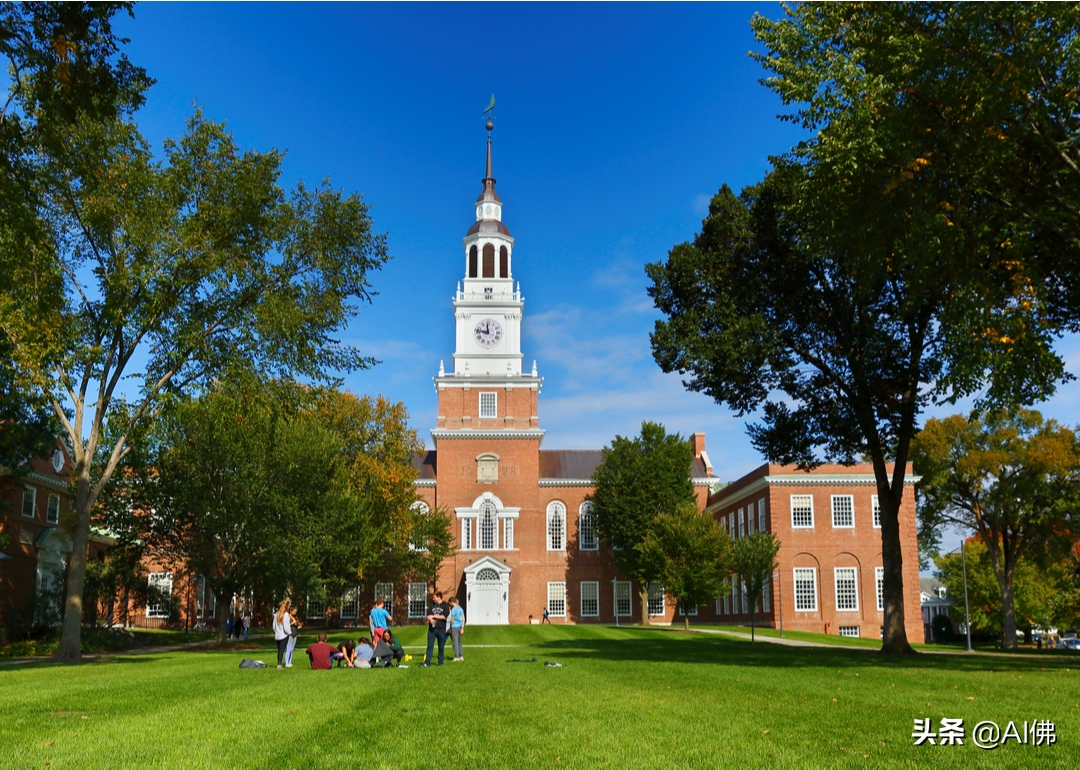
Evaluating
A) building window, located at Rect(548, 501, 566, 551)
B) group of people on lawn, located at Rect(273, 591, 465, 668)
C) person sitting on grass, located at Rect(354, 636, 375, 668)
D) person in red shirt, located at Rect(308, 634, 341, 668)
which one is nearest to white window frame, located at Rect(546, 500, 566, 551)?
building window, located at Rect(548, 501, 566, 551)

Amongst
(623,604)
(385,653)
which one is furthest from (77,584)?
(623,604)

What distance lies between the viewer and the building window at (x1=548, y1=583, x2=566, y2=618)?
62.9 m

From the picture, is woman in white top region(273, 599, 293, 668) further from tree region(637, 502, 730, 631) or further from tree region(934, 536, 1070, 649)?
tree region(934, 536, 1070, 649)

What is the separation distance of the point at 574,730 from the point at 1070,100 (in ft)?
47.5

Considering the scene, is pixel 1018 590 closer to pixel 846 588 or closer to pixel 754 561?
pixel 846 588

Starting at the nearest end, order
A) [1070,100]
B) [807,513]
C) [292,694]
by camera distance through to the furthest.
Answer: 1. [292,694]
2. [1070,100]
3. [807,513]

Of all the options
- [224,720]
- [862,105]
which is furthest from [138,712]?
[862,105]

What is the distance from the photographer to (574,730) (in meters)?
8.84

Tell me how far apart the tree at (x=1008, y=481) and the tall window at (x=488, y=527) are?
28415 mm

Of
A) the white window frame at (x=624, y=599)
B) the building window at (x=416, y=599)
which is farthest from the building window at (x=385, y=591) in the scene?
the white window frame at (x=624, y=599)

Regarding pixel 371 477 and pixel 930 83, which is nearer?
pixel 930 83

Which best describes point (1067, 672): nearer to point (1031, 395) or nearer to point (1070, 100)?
point (1031, 395)

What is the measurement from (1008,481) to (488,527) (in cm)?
3338

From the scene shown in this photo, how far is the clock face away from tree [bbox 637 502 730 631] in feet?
65.5
